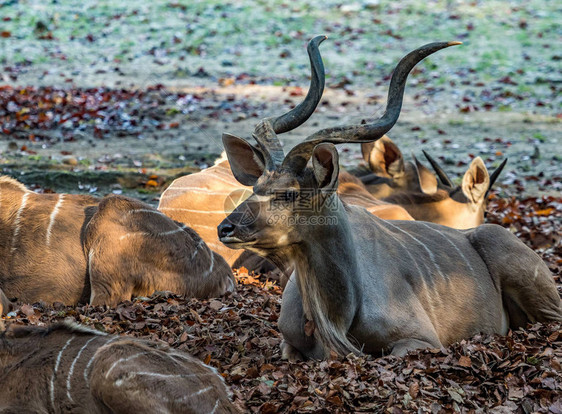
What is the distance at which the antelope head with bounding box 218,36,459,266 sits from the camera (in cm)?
451

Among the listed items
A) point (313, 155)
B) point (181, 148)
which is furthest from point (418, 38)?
point (313, 155)

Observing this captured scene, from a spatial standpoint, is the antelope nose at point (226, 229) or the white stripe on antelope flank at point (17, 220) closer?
the antelope nose at point (226, 229)

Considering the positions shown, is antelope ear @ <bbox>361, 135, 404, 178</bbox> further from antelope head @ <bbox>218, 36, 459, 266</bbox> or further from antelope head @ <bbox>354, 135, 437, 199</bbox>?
antelope head @ <bbox>218, 36, 459, 266</bbox>

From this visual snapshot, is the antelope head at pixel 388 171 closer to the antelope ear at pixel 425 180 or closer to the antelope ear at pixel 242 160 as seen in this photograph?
the antelope ear at pixel 425 180

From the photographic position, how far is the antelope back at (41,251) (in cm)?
606

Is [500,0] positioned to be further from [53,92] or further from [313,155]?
[313,155]

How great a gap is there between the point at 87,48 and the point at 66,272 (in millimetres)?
13175

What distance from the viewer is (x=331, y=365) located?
14.8ft

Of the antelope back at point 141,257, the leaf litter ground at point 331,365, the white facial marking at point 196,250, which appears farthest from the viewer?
the white facial marking at point 196,250

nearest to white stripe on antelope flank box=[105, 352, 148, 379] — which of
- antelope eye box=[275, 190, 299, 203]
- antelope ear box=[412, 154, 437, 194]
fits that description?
antelope eye box=[275, 190, 299, 203]

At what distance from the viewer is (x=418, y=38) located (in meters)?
20.1

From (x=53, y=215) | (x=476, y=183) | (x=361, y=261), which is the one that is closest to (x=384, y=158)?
(x=476, y=183)

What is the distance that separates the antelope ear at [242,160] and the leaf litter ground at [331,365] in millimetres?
1044

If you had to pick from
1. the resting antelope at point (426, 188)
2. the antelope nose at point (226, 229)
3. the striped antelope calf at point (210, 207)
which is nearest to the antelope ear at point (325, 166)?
the antelope nose at point (226, 229)
